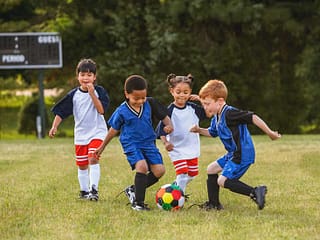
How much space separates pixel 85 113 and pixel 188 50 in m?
20.7

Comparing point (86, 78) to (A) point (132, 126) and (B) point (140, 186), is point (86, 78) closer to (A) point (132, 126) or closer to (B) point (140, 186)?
(A) point (132, 126)

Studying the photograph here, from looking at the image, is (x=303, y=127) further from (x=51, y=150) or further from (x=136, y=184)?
(x=136, y=184)

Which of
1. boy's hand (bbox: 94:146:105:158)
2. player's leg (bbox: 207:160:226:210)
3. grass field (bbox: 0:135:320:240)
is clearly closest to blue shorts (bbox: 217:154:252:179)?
player's leg (bbox: 207:160:226:210)

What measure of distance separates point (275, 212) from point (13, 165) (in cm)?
694

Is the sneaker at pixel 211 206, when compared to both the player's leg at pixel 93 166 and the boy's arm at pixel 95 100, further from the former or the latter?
the boy's arm at pixel 95 100

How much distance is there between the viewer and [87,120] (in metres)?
9.20

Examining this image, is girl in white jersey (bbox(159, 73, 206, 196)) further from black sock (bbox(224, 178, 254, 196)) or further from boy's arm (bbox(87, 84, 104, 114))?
black sock (bbox(224, 178, 254, 196))

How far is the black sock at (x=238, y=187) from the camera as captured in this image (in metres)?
7.91

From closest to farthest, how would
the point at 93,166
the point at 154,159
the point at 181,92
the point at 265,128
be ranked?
1. the point at 265,128
2. the point at 154,159
3. the point at 181,92
4. the point at 93,166

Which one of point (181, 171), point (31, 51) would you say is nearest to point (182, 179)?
point (181, 171)

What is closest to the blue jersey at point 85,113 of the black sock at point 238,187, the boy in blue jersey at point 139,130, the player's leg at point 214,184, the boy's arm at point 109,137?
the boy's arm at point 109,137

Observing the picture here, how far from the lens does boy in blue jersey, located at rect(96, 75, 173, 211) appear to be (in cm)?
820

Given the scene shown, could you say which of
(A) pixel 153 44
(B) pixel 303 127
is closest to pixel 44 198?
(A) pixel 153 44

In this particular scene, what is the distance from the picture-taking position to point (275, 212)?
317 inches
